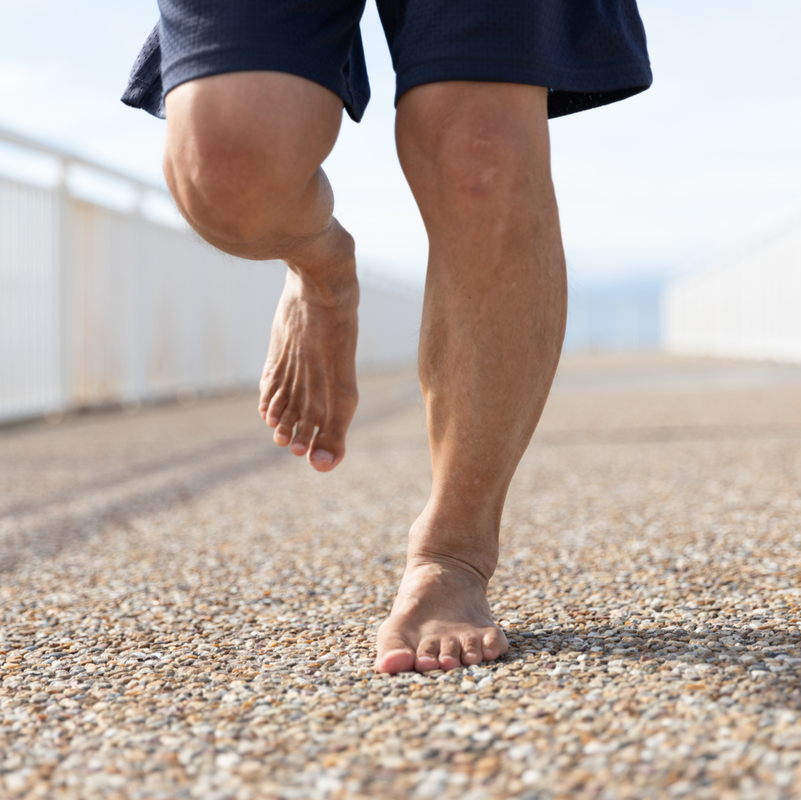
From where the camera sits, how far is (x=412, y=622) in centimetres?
114

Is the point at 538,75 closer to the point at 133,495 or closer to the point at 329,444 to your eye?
the point at 329,444

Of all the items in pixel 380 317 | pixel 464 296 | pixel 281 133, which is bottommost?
pixel 380 317

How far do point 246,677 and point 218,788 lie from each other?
303 mm

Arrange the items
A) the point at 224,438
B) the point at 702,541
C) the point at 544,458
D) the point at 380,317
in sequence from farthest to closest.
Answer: the point at 380,317 < the point at 224,438 < the point at 544,458 < the point at 702,541

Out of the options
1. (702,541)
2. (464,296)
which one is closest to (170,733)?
(464,296)

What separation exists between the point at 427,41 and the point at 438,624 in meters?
0.69

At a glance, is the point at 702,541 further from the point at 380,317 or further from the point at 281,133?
the point at 380,317

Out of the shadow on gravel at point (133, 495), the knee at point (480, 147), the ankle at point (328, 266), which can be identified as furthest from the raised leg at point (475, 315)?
the shadow on gravel at point (133, 495)

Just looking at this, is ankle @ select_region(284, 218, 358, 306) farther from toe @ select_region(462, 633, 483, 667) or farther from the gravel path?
toe @ select_region(462, 633, 483, 667)

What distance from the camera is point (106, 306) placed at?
6.45 metres

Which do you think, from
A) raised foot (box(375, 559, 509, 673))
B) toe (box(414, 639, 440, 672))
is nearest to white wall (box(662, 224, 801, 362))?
raised foot (box(375, 559, 509, 673))

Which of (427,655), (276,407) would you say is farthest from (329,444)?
(427,655)

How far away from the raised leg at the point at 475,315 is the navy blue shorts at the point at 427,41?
31mm

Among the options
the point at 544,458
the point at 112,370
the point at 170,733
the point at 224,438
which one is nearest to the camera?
the point at 170,733
